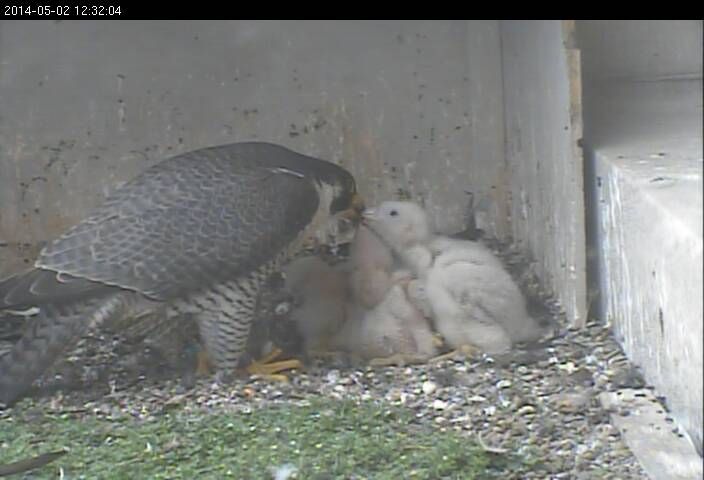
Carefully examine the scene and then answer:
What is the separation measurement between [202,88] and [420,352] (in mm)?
1069

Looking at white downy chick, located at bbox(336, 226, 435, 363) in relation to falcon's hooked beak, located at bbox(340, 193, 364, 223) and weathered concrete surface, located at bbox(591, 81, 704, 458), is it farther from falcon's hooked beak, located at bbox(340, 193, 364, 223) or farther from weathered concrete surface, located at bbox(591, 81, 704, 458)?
weathered concrete surface, located at bbox(591, 81, 704, 458)

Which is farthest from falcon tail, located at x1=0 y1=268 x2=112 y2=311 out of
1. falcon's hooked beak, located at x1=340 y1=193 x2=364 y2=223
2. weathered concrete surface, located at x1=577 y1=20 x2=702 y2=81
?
weathered concrete surface, located at x1=577 y1=20 x2=702 y2=81

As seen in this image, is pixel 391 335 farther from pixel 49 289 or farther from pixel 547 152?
pixel 49 289

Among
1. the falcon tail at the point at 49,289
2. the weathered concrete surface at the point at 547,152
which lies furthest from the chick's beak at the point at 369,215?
the falcon tail at the point at 49,289

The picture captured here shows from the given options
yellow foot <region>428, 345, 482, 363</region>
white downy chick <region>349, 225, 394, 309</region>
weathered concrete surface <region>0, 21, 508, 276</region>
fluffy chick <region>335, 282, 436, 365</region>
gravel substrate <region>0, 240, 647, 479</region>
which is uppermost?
weathered concrete surface <region>0, 21, 508, 276</region>

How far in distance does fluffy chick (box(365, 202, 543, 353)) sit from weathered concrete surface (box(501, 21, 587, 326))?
0.11 meters

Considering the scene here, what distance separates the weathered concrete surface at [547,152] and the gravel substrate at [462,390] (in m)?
0.11

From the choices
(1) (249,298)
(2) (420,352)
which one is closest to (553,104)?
(2) (420,352)

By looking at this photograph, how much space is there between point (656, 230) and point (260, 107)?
1614mm

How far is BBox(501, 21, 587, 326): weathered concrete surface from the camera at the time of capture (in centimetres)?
251
